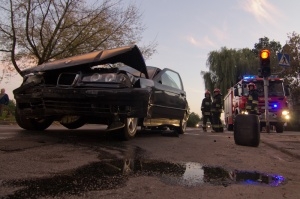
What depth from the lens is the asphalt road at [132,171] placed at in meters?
3.34

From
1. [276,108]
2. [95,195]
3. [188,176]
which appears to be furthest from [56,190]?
[276,108]

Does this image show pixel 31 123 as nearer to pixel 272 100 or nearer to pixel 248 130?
pixel 248 130

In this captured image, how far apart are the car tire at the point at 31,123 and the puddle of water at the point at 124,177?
322cm

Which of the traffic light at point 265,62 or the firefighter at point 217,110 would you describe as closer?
the traffic light at point 265,62

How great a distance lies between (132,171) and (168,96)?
4.05m

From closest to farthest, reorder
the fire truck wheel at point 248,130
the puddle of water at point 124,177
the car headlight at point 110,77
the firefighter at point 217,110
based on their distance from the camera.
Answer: the puddle of water at point 124,177 → the car headlight at point 110,77 → the fire truck wheel at point 248,130 → the firefighter at point 217,110

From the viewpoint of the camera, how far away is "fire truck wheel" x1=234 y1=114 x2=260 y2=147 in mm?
7365

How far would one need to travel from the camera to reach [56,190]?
321 centimetres

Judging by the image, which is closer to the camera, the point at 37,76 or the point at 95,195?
the point at 95,195

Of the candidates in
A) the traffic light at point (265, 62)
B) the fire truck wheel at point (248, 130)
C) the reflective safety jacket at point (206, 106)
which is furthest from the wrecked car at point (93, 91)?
the reflective safety jacket at point (206, 106)

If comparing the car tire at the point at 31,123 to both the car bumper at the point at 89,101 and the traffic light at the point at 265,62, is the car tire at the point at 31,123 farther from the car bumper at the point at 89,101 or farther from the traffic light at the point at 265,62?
the traffic light at the point at 265,62

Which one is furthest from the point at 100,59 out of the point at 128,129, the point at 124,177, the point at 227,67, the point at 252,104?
the point at 227,67

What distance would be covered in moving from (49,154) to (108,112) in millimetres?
1361

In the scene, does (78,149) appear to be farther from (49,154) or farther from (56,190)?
(56,190)
